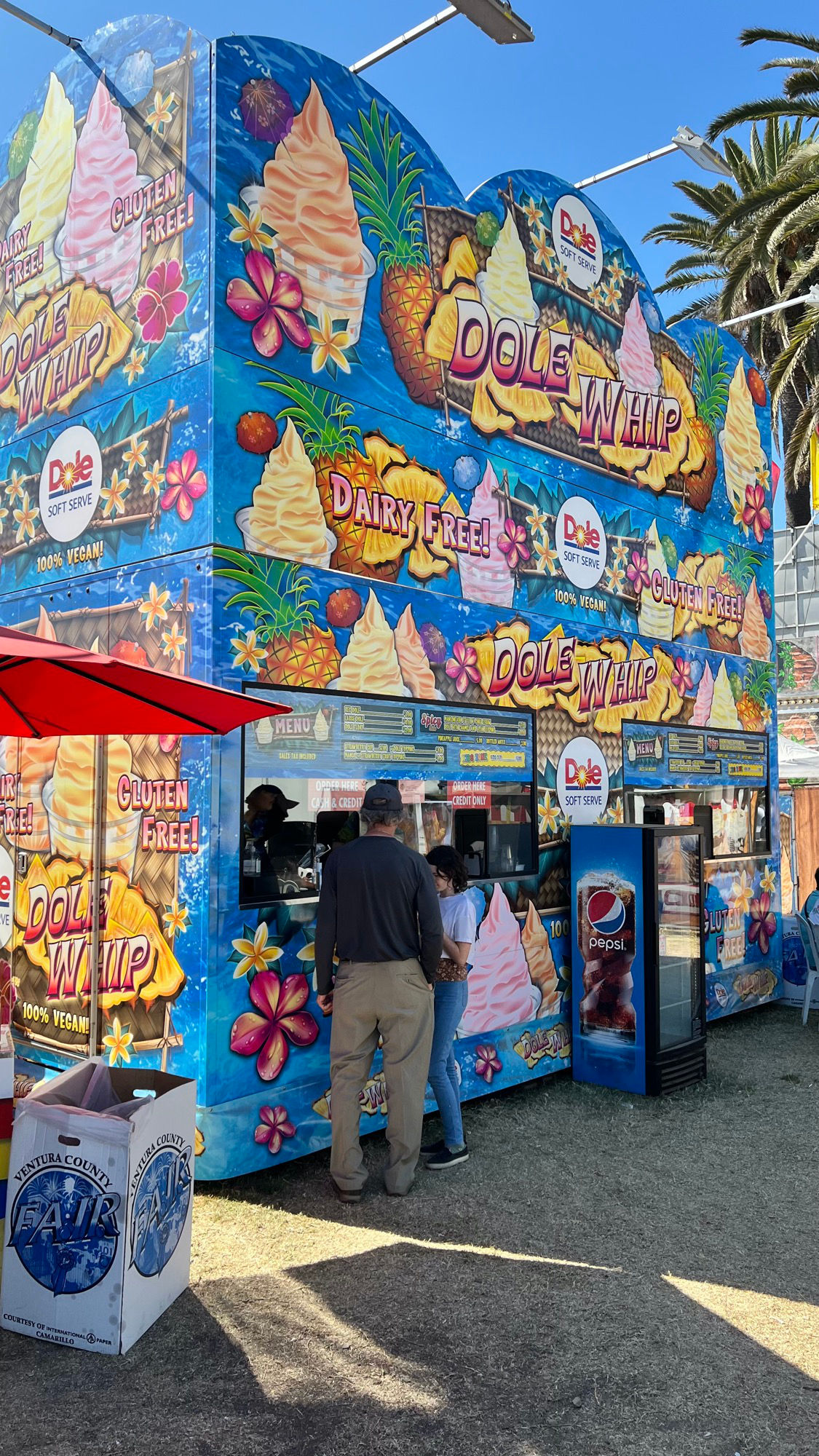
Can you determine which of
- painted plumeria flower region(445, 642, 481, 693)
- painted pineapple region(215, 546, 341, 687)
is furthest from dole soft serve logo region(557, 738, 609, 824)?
painted pineapple region(215, 546, 341, 687)

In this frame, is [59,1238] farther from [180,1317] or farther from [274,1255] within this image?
[274,1255]

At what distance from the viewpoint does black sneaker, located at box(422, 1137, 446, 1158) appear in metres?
5.97

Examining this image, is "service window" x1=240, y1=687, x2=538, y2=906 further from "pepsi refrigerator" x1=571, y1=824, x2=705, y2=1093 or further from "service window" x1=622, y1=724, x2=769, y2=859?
"service window" x1=622, y1=724, x2=769, y2=859

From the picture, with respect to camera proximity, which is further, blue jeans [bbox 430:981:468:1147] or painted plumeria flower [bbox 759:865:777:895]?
painted plumeria flower [bbox 759:865:777:895]

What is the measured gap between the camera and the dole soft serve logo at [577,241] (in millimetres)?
8453

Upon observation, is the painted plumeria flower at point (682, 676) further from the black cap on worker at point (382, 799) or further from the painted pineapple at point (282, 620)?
the black cap on worker at point (382, 799)

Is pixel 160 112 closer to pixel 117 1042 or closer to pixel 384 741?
pixel 384 741

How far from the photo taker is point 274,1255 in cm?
475

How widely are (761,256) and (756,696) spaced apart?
9.64 meters

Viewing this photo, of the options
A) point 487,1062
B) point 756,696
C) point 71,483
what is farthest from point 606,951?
point 71,483

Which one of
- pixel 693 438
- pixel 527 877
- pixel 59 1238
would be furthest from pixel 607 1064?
pixel 693 438

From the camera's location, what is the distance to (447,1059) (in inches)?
233

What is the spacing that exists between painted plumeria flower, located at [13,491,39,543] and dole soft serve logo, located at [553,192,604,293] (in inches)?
176

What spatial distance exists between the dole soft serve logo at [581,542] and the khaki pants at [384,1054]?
3.97 metres
